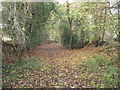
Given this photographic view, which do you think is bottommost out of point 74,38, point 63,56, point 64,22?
point 63,56

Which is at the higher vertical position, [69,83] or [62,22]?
[62,22]

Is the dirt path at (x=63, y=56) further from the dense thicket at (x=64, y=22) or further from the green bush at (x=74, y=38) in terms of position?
the green bush at (x=74, y=38)

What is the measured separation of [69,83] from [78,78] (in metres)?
0.55

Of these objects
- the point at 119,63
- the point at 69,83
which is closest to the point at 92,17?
the point at 119,63

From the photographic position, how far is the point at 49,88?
3.99 meters

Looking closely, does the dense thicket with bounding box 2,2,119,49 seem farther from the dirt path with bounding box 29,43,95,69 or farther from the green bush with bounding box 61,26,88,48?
the dirt path with bounding box 29,43,95,69

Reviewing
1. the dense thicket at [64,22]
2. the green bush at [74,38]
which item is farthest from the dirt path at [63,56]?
the green bush at [74,38]

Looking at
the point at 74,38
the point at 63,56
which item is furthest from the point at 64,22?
the point at 63,56

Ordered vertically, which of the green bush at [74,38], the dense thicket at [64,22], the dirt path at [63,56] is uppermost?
the dense thicket at [64,22]

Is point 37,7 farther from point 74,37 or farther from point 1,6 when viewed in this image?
point 74,37

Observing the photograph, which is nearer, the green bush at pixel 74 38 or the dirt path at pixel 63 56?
the dirt path at pixel 63 56

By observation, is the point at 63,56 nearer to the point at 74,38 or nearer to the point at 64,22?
→ the point at 74,38

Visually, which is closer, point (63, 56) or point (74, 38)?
point (63, 56)

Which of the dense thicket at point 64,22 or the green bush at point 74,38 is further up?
the dense thicket at point 64,22
